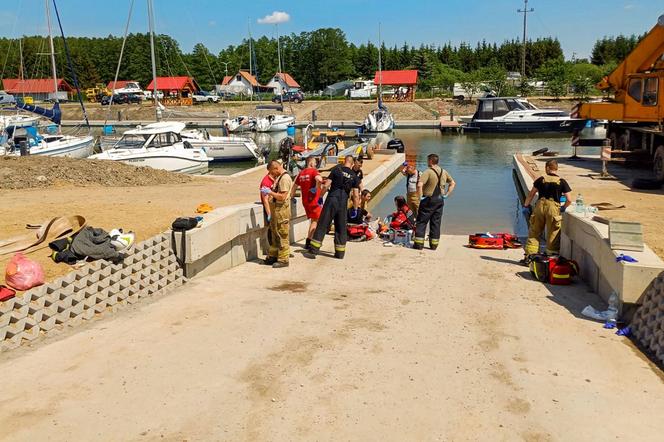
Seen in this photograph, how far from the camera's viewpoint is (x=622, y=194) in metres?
15.9

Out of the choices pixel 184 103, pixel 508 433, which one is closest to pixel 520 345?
pixel 508 433

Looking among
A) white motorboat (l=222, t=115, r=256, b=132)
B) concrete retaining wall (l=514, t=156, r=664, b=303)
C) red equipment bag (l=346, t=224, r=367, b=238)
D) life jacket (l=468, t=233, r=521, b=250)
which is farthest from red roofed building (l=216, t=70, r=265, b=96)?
concrete retaining wall (l=514, t=156, r=664, b=303)

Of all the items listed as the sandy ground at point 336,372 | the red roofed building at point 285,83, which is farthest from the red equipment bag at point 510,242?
the red roofed building at point 285,83

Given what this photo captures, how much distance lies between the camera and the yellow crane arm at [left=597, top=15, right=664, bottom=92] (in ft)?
70.5

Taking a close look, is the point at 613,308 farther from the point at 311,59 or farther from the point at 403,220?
the point at 311,59

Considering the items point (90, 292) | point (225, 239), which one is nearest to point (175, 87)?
point (225, 239)

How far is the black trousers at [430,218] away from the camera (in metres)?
11.5

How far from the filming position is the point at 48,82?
83.8 meters

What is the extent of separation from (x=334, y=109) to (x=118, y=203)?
2303 inches

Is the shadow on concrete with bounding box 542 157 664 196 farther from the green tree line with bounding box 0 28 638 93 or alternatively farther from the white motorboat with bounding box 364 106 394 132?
the green tree line with bounding box 0 28 638 93

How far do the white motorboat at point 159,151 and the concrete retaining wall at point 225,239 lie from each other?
15.0 m

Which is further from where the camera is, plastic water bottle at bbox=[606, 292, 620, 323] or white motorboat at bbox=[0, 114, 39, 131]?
white motorboat at bbox=[0, 114, 39, 131]

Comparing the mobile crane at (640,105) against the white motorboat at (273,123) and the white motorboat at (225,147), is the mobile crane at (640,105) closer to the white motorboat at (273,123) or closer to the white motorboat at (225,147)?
the white motorboat at (225,147)

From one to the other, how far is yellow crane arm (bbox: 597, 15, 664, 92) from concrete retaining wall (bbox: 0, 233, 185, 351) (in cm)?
1843
